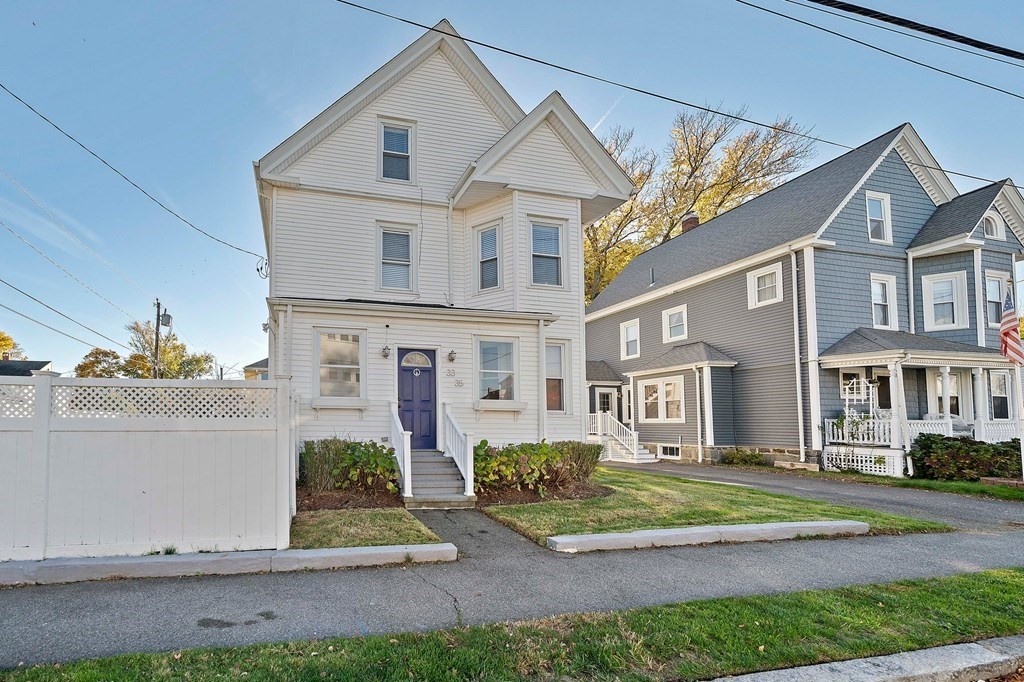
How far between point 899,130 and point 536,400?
48.6 feet

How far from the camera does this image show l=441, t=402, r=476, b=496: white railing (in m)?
10.5

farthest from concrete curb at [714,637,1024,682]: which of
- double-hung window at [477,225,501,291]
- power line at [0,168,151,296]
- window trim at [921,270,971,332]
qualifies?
power line at [0,168,151,296]

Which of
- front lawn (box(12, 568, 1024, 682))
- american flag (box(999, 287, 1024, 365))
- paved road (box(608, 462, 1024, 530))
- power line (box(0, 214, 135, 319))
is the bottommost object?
paved road (box(608, 462, 1024, 530))

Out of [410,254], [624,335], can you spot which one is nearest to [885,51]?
[410,254]

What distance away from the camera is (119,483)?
6.35 m

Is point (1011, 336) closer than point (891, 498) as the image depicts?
No

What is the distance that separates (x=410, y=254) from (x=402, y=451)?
5097mm

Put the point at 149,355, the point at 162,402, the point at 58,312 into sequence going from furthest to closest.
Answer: the point at 149,355
the point at 58,312
the point at 162,402

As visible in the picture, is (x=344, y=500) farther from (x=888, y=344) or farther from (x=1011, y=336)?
(x=888, y=344)

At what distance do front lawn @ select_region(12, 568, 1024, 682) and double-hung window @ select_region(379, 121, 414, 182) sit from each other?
11.7m

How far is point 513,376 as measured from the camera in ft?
43.3

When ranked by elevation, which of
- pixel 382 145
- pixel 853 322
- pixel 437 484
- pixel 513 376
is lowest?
pixel 437 484

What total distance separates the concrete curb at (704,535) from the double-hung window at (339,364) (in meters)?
6.16

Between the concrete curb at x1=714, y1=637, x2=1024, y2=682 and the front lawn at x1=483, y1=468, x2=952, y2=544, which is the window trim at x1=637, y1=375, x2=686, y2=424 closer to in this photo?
the front lawn at x1=483, y1=468, x2=952, y2=544
